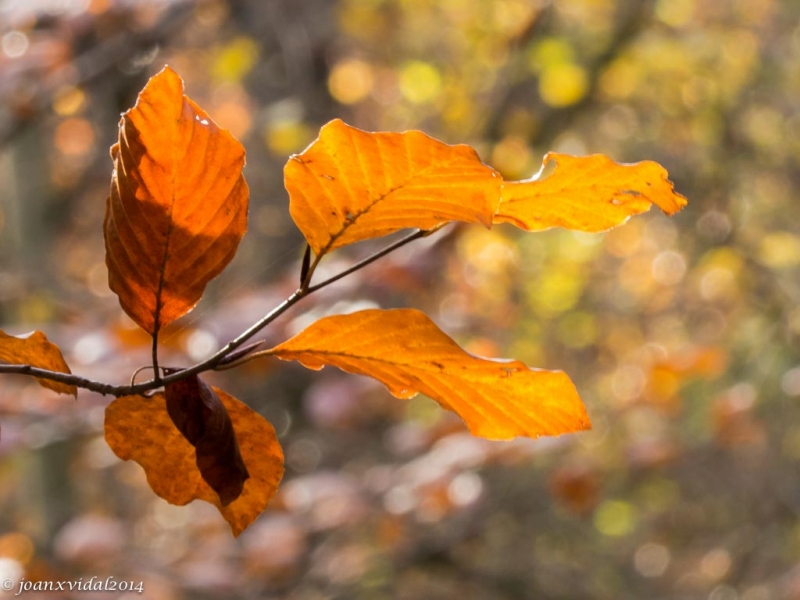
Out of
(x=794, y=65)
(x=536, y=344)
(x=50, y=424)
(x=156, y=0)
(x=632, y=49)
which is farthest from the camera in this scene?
(x=536, y=344)

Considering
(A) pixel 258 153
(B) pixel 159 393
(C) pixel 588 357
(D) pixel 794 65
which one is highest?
(B) pixel 159 393

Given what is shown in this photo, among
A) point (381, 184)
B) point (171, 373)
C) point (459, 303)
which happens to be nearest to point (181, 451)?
point (171, 373)

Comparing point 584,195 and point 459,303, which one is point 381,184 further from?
point 459,303

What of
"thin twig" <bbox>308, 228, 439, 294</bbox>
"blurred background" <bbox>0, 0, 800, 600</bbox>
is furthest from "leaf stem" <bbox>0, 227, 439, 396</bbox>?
"blurred background" <bbox>0, 0, 800, 600</bbox>

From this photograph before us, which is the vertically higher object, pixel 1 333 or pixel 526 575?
pixel 1 333

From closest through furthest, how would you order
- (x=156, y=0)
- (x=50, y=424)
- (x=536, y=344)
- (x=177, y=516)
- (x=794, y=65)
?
1. (x=50, y=424)
2. (x=156, y=0)
3. (x=794, y=65)
4. (x=536, y=344)
5. (x=177, y=516)

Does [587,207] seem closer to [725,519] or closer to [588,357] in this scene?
[725,519]

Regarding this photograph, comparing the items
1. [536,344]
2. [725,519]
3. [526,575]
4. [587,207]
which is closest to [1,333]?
[587,207]
